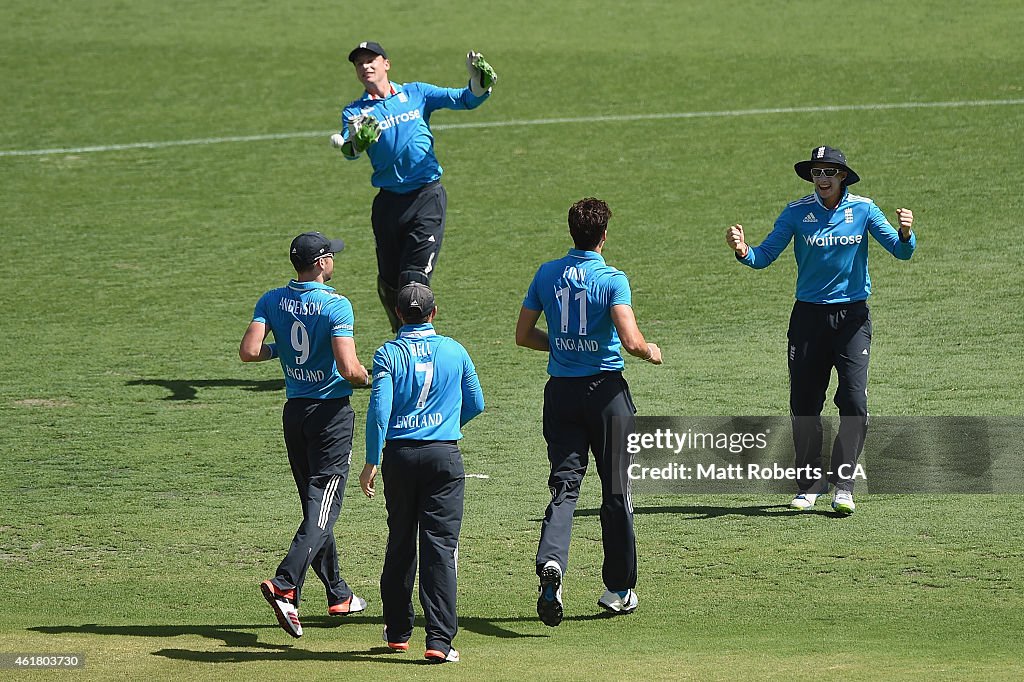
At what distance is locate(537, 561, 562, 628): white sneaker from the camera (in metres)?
7.59

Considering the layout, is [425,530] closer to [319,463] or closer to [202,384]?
[319,463]

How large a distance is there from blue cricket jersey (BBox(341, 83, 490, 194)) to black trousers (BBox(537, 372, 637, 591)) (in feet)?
14.6

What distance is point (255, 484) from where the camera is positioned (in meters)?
10.7

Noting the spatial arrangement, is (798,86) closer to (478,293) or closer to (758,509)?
(478,293)

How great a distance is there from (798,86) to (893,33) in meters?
3.44

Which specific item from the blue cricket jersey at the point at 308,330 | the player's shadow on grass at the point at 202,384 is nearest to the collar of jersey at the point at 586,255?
the blue cricket jersey at the point at 308,330

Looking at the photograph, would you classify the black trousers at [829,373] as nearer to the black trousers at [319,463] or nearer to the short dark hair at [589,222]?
the short dark hair at [589,222]

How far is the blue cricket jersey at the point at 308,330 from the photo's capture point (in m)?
7.96

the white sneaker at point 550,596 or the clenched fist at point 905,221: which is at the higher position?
the clenched fist at point 905,221

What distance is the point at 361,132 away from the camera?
11680 mm

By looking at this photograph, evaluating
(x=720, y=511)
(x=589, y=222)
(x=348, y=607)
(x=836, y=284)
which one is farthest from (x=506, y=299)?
(x=589, y=222)

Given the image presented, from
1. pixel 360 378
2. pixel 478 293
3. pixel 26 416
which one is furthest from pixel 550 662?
pixel 478 293

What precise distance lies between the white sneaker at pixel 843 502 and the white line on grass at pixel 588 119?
12490 millimetres

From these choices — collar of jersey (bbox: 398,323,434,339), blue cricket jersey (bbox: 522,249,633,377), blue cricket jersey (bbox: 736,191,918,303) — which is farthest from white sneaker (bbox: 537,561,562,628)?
blue cricket jersey (bbox: 736,191,918,303)
